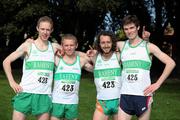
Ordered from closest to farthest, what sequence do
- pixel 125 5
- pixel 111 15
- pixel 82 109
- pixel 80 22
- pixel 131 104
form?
pixel 131 104 < pixel 82 109 < pixel 125 5 < pixel 111 15 < pixel 80 22

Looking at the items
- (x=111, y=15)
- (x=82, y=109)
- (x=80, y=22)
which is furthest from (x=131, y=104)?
(x=80, y=22)

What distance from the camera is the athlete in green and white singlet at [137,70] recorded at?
7.01m

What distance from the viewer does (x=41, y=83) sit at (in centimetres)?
715

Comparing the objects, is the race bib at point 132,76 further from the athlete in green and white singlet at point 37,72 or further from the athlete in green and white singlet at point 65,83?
the athlete in green and white singlet at point 37,72

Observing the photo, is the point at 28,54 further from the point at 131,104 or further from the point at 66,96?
the point at 131,104

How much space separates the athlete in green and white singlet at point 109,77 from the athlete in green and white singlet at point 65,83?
14.8 inches

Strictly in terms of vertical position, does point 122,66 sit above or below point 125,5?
below

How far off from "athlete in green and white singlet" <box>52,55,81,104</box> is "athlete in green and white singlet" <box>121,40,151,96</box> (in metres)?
0.84

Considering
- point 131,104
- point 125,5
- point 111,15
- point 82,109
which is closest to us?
point 131,104

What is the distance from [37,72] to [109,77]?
45.5 inches

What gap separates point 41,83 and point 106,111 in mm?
1152

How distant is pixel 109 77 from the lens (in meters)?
7.43

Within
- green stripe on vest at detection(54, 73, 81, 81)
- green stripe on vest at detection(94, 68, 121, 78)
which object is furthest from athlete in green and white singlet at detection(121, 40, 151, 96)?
green stripe on vest at detection(54, 73, 81, 81)

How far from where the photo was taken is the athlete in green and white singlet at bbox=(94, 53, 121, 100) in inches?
292
